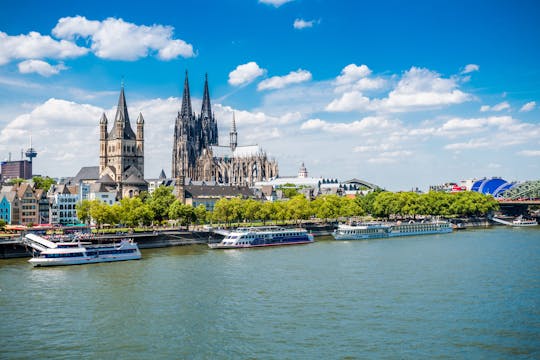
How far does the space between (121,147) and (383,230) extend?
184 ft

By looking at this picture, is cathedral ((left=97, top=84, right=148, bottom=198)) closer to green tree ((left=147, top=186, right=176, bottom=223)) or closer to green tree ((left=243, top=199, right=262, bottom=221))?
green tree ((left=147, top=186, right=176, bottom=223))

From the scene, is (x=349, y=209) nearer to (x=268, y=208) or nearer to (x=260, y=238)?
(x=268, y=208)

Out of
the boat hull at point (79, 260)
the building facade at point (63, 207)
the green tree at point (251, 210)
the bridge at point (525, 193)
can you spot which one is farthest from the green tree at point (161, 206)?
the bridge at point (525, 193)

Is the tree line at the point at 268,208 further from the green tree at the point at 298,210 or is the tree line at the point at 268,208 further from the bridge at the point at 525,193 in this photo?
the bridge at the point at 525,193

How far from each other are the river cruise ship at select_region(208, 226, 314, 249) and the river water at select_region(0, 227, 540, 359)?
1368cm

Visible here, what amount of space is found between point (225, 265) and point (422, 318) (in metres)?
23.4

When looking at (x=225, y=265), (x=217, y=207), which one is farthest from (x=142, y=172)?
(x=225, y=265)

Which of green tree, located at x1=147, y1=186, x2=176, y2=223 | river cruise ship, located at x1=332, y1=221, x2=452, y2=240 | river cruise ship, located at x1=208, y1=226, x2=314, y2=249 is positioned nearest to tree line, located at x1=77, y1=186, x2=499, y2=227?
green tree, located at x1=147, y1=186, x2=176, y2=223

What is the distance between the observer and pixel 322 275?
46.2 metres

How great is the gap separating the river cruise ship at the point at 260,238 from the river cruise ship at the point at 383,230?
290 inches

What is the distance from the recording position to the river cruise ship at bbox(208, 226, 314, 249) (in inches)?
2724

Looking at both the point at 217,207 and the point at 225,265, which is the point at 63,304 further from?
the point at 217,207

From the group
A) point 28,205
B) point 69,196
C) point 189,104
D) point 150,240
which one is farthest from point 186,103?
point 150,240

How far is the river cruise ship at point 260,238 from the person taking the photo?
69188 millimetres
